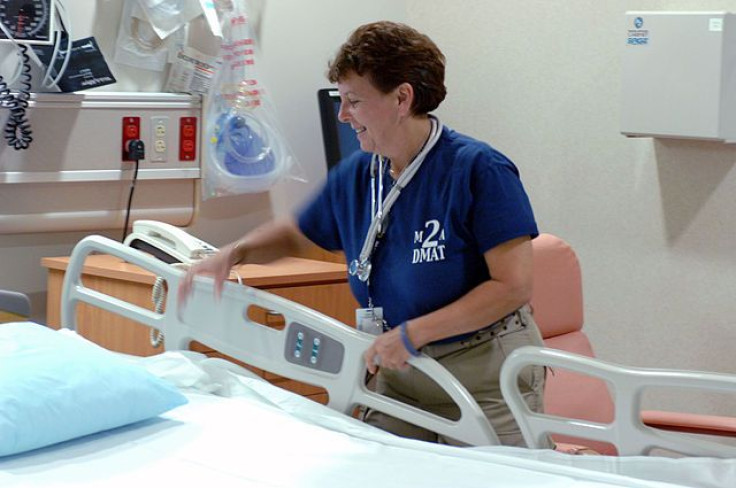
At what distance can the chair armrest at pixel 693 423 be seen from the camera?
125 inches

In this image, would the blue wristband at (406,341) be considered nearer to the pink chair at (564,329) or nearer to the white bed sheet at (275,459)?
the white bed sheet at (275,459)

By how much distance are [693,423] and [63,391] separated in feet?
5.58

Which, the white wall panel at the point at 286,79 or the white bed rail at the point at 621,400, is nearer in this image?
the white bed rail at the point at 621,400

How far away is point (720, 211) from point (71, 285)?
2195 mm

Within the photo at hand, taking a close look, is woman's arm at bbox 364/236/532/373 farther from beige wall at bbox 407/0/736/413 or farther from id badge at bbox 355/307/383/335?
beige wall at bbox 407/0/736/413

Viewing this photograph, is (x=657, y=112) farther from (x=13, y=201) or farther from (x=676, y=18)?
(x=13, y=201)

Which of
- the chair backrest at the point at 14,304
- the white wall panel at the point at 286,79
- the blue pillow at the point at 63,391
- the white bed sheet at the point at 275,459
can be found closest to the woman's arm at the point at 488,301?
the white bed sheet at the point at 275,459

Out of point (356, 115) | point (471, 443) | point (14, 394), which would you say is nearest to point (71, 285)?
point (14, 394)

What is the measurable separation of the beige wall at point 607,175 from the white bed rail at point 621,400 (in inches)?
74.8

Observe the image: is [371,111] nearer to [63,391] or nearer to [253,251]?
[253,251]

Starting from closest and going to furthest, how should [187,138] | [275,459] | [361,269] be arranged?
[275,459] → [361,269] → [187,138]

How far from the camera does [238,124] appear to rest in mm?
4422

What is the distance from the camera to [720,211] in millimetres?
4082

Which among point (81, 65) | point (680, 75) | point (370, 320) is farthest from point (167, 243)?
point (680, 75)
